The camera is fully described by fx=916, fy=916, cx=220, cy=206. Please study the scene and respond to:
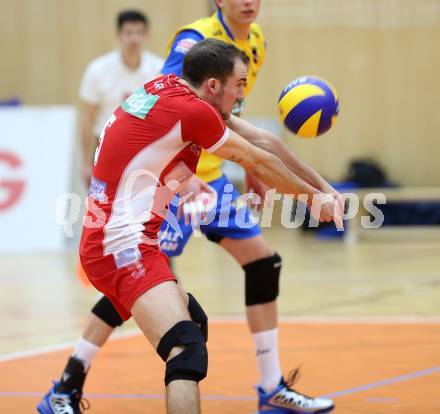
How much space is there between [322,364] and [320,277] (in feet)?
13.1

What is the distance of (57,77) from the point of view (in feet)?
50.4

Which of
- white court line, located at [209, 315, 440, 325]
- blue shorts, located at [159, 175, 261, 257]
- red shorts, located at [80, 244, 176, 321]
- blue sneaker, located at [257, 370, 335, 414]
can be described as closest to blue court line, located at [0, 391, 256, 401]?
blue sneaker, located at [257, 370, 335, 414]

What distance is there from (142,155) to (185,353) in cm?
85

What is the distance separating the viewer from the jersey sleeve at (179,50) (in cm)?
482

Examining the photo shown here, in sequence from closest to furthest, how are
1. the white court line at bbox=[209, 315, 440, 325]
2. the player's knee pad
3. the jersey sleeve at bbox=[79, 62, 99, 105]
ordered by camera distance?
the player's knee pad → the white court line at bbox=[209, 315, 440, 325] → the jersey sleeve at bbox=[79, 62, 99, 105]

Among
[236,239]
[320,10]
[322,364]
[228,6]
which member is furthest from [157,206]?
[320,10]

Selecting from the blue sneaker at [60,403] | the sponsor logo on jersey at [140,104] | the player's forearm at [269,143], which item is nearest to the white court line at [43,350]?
the blue sneaker at [60,403]

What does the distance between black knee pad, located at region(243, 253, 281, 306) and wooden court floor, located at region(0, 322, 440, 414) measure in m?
0.56

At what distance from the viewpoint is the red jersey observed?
3.78m

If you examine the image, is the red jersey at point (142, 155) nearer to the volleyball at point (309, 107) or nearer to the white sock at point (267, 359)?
the volleyball at point (309, 107)

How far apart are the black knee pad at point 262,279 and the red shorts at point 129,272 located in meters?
1.26

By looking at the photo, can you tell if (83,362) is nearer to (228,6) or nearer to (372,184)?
(228,6)

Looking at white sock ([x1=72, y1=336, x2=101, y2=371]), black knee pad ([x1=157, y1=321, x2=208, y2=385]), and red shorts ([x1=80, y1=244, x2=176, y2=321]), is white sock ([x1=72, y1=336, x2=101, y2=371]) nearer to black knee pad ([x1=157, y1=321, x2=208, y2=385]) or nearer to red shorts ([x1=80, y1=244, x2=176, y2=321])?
red shorts ([x1=80, y1=244, x2=176, y2=321])

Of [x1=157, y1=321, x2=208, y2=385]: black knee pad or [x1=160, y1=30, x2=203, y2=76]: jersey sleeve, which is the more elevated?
[x1=160, y1=30, x2=203, y2=76]: jersey sleeve
